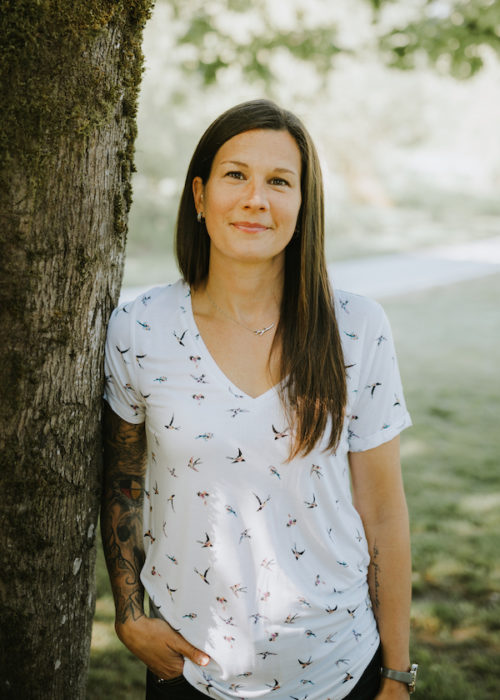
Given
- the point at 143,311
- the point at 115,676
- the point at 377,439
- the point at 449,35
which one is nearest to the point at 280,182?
the point at 143,311

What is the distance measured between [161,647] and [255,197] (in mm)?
1235

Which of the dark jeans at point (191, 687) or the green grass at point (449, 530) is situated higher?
the dark jeans at point (191, 687)

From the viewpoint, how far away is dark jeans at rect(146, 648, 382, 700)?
5.92 feet

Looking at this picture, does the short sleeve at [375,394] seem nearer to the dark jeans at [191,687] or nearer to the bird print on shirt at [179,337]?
the bird print on shirt at [179,337]

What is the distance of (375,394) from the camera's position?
1842mm

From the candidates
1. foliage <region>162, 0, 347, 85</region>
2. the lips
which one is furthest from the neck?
foliage <region>162, 0, 347, 85</region>

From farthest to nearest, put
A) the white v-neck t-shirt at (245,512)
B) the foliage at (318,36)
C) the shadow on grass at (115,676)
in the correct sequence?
1. the foliage at (318,36)
2. the shadow on grass at (115,676)
3. the white v-neck t-shirt at (245,512)

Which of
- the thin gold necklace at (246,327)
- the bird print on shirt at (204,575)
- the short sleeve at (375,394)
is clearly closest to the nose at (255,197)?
the thin gold necklace at (246,327)

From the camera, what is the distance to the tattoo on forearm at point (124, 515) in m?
1.90

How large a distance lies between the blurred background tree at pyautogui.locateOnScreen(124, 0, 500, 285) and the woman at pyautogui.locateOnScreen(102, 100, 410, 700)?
0.65m

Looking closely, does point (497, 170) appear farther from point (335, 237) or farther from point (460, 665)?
point (460, 665)

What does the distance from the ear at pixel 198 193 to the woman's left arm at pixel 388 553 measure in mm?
867

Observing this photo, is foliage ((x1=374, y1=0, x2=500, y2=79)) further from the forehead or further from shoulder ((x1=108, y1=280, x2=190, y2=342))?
shoulder ((x1=108, y1=280, x2=190, y2=342))

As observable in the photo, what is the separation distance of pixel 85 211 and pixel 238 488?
31.0 inches
